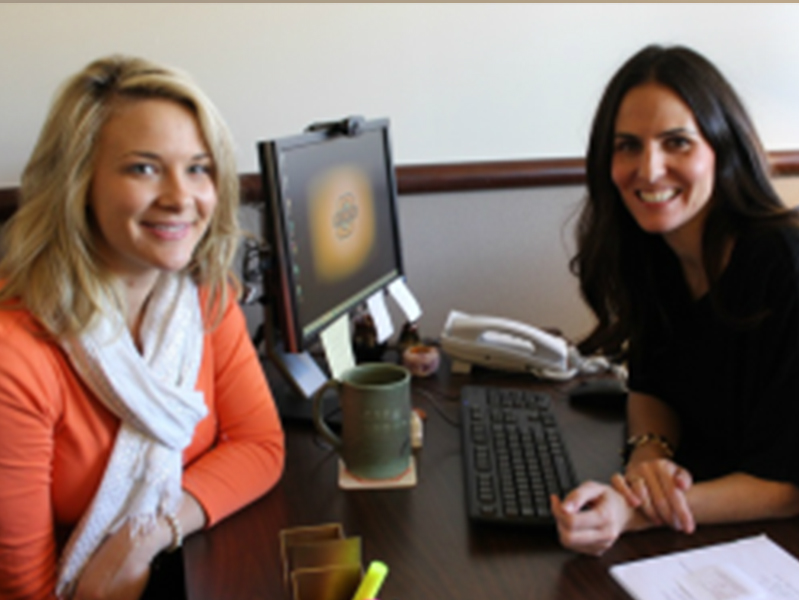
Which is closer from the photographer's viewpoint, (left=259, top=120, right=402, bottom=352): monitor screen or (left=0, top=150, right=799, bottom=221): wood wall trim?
(left=259, top=120, right=402, bottom=352): monitor screen

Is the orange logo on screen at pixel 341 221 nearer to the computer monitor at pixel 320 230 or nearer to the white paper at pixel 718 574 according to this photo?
the computer monitor at pixel 320 230

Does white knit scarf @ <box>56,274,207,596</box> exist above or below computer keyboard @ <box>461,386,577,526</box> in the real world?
above

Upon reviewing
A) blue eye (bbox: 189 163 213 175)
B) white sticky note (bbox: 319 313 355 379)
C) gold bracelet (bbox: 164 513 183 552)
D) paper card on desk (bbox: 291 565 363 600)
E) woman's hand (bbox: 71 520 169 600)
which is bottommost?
woman's hand (bbox: 71 520 169 600)

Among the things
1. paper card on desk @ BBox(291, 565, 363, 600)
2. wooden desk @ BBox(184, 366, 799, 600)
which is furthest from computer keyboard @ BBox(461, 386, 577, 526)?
paper card on desk @ BBox(291, 565, 363, 600)

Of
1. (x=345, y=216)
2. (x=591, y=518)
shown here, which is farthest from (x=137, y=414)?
(x=591, y=518)

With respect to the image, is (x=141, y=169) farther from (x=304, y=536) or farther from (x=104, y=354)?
(x=304, y=536)

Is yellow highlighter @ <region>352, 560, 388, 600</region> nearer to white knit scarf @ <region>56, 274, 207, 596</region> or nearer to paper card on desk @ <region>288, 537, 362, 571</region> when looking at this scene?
paper card on desk @ <region>288, 537, 362, 571</region>

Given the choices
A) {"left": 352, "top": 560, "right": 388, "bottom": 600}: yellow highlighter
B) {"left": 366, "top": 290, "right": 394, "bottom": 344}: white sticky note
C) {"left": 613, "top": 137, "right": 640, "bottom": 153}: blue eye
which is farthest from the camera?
{"left": 366, "top": 290, "right": 394, "bottom": 344}: white sticky note

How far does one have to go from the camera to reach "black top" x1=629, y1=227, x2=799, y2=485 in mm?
979

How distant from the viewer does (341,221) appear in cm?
125

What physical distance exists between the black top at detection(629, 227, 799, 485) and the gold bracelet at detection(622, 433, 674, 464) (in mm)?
33

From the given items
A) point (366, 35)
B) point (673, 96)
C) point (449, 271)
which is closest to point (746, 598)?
point (673, 96)

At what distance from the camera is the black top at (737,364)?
0.98m

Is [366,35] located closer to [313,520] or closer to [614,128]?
[614,128]
